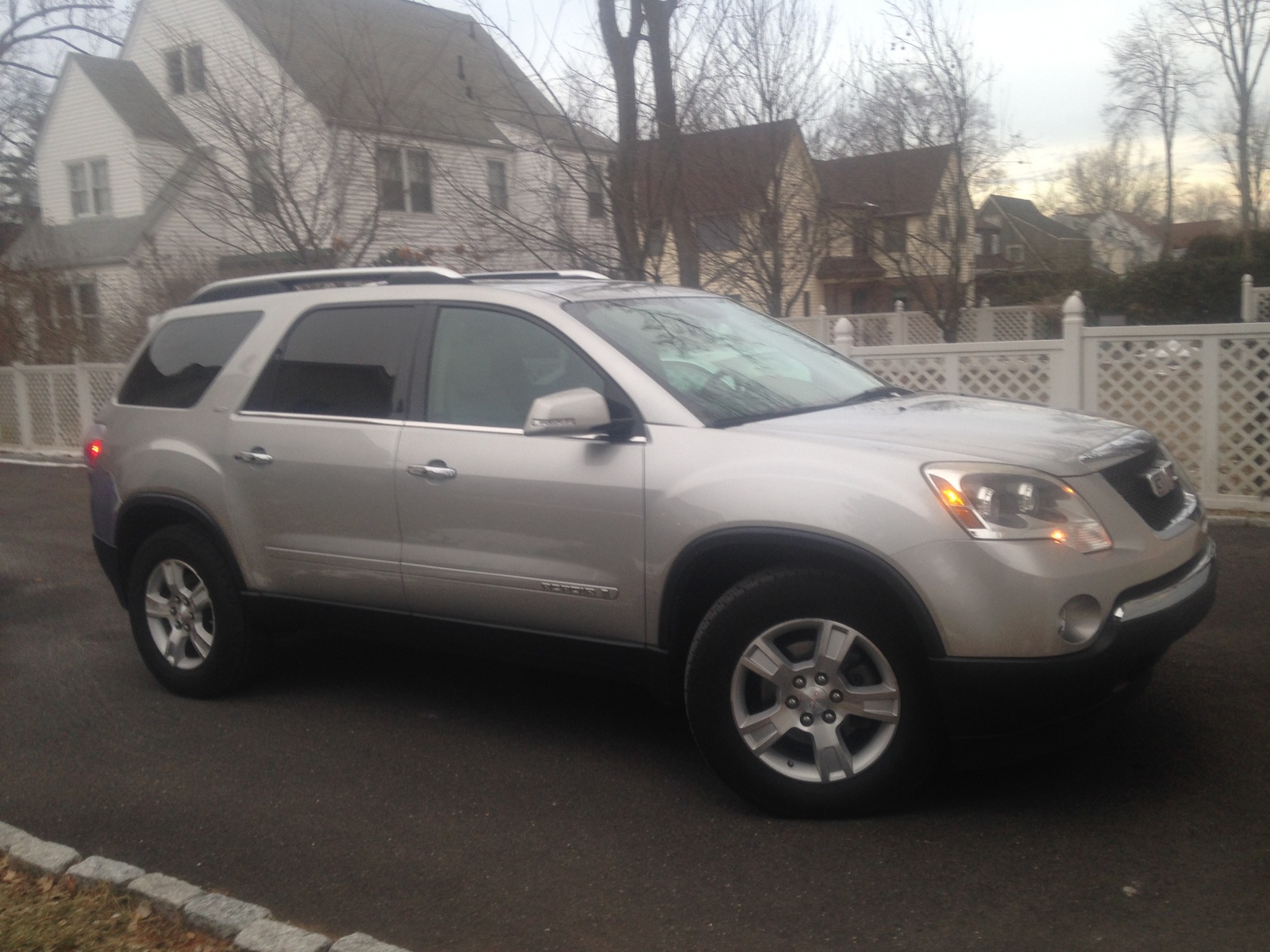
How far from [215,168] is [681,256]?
5.72 meters

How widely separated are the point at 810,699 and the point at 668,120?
9712mm

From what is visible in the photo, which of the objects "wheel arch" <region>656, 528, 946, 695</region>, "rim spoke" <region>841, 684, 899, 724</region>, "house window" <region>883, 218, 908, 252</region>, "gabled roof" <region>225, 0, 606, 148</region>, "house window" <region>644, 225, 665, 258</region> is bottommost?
"rim spoke" <region>841, 684, 899, 724</region>

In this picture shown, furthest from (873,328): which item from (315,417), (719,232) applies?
(315,417)

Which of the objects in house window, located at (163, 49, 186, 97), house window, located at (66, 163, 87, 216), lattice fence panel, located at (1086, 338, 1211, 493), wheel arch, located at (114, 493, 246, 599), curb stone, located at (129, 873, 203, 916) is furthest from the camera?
house window, located at (66, 163, 87, 216)

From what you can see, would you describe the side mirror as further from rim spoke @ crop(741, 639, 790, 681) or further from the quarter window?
rim spoke @ crop(741, 639, 790, 681)

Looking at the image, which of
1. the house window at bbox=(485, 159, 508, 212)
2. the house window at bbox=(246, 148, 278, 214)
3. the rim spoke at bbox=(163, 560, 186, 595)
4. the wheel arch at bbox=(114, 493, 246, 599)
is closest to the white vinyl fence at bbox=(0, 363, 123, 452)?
the house window at bbox=(246, 148, 278, 214)

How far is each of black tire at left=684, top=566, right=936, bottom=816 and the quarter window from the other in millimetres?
1121

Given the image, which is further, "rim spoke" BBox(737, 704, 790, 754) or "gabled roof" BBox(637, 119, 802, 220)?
"gabled roof" BBox(637, 119, 802, 220)

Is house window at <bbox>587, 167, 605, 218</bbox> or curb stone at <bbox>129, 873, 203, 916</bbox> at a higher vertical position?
house window at <bbox>587, 167, 605, 218</bbox>

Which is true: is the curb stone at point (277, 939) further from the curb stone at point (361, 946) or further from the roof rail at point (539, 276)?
the roof rail at point (539, 276)

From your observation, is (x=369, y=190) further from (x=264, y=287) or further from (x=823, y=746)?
(x=823, y=746)

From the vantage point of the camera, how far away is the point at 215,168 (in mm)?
14359

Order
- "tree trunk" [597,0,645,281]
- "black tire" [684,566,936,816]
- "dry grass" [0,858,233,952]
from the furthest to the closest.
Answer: "tree trunk" [597,0,645,281] → "black tire" [684,566,936,816] → "dry grass" [0,858,233,952]

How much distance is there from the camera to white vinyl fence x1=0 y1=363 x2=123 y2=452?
1767 centimetres
